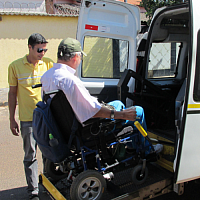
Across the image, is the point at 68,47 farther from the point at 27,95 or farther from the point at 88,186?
the point at 88,186

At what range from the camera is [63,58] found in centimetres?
256

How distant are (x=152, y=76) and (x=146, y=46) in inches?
32.3

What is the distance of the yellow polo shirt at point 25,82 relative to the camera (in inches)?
121

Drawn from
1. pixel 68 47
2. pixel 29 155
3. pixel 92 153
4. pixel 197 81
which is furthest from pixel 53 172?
pixel 197 81

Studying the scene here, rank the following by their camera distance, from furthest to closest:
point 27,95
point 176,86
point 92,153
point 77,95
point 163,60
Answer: point 163,60 < point 176,86 < point 27,95 < point 92,153 < point 77,95

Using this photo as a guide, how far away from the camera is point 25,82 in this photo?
3.10 meters

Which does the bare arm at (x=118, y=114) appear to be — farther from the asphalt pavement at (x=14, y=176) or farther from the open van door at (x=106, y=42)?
the open van door at (x=106, y=42)

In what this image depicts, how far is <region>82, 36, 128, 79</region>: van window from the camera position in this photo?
3906 mm

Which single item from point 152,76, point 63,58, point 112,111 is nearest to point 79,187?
point 112,111

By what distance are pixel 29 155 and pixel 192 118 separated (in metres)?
2.08

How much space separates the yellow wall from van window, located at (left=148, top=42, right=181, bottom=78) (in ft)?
28.2

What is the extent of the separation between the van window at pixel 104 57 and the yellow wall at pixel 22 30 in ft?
30.5

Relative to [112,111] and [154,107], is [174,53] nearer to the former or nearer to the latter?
[154,107]

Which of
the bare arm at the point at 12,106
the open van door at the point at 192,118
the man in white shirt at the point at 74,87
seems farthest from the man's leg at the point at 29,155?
the open van door at the point at 192,118
